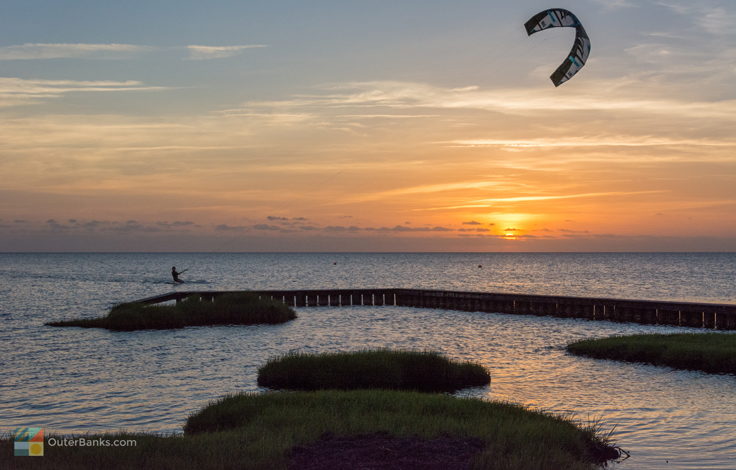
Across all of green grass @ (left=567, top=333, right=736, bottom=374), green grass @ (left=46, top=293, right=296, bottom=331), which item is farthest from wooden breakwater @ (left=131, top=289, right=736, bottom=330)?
green grass @ (left=567, top=333, right=736, bottom=374)

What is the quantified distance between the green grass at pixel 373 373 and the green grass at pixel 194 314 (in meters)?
22.2

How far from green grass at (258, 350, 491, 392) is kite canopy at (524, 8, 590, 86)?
14037 mm

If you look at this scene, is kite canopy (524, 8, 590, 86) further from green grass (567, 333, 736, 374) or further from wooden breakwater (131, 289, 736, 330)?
wooden breakwater (131, 289, 736, 330)

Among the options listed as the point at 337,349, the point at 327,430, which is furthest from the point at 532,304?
the point at 327,430

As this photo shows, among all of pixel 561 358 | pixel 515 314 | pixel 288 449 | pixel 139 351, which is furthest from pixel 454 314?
pixel 288 449

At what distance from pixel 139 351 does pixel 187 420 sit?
17922 mm

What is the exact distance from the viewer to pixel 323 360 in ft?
85.8

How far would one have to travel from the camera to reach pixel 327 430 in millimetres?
15594

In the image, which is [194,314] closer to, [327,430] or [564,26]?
[327,430]

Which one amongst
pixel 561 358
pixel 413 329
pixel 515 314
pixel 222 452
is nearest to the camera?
pixel 222 452

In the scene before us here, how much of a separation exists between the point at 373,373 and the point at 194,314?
2771cm

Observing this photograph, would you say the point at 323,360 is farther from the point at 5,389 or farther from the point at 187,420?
the point at 5,389

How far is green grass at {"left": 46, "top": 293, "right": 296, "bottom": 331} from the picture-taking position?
153ft

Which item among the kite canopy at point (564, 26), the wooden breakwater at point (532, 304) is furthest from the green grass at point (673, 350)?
the kite canopy at point (564, 26)
